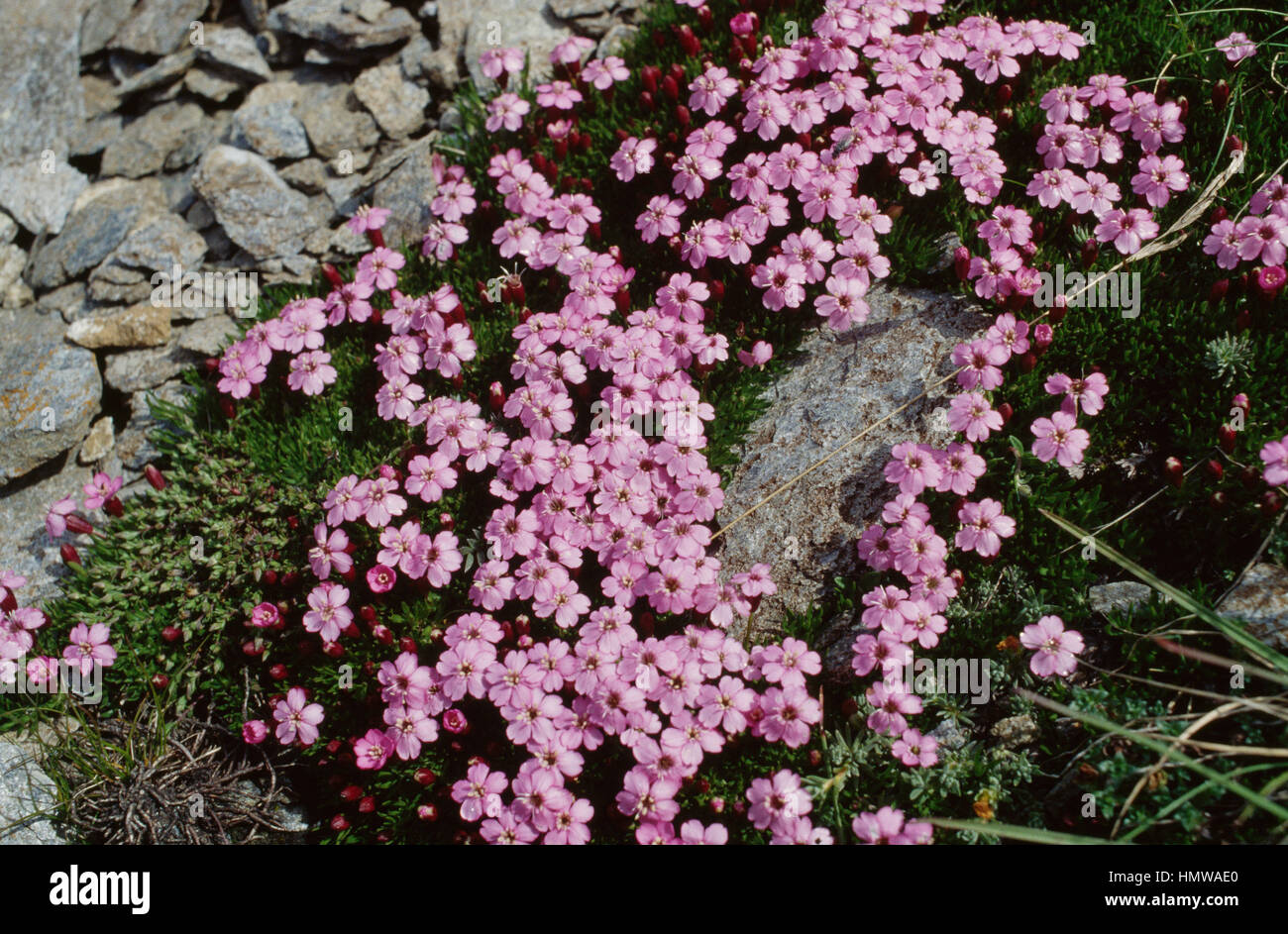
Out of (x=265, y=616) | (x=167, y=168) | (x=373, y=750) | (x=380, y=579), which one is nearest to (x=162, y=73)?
(x=167, y=168)

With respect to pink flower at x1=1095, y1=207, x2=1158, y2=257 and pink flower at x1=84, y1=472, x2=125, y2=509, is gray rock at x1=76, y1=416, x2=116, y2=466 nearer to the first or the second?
pink flower at x1=84, y1=472, x2=125, y2=509

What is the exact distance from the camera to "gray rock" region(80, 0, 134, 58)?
7434 mm

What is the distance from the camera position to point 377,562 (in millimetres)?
4707

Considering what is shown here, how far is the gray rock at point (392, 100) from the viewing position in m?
6.70

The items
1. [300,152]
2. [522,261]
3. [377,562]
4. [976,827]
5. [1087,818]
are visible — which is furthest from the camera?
[300,152]

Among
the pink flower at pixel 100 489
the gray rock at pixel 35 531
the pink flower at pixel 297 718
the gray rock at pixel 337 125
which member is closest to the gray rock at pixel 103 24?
the gray rock at pixel 337 125

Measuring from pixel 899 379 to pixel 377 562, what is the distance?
298cm

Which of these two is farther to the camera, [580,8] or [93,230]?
[580,8]

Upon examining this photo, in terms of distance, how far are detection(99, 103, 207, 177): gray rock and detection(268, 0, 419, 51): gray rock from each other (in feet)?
3.65

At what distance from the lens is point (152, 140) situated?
23.0 ft

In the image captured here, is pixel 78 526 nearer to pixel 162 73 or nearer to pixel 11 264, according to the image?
pixel 11 264

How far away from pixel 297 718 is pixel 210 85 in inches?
213

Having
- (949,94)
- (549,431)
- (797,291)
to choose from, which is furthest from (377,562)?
(949,94)
